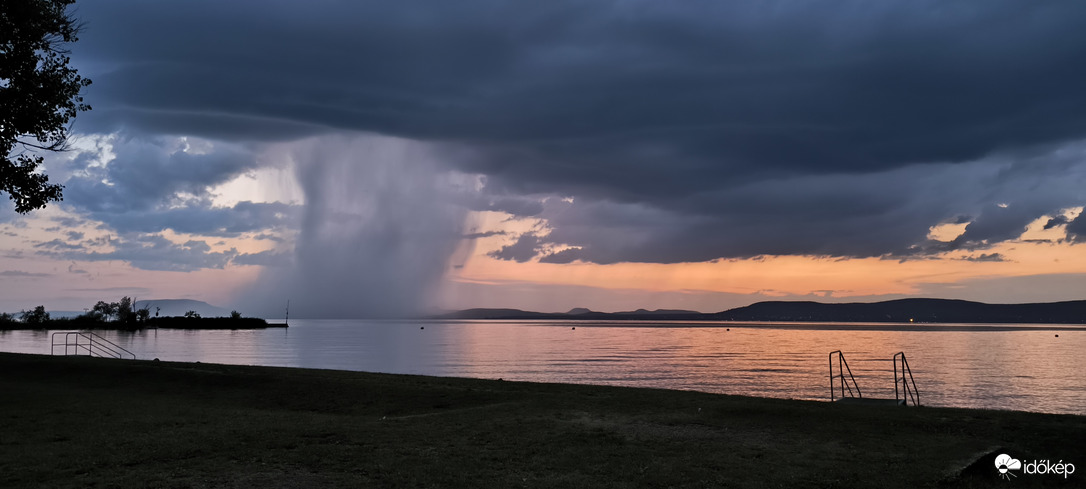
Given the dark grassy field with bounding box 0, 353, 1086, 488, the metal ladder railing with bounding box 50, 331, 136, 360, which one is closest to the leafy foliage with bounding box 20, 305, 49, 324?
the metal ladder railing with bounding box 50, 331, 136, 360

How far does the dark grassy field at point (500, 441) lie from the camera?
37.1ft

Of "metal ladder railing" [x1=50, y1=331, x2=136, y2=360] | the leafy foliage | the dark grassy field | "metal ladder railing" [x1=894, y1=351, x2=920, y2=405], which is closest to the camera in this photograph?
the dark grassy field

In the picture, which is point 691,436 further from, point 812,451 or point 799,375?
point 799,375

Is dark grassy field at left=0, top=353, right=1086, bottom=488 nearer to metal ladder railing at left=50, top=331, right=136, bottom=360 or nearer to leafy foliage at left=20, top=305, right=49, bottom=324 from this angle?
metal ladder railing at left=50, top=331, right=136, bottom=360

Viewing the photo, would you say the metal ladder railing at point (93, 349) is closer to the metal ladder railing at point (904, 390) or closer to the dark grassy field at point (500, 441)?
the dark grassy field at point (500, 441)

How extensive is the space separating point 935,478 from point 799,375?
154 feet

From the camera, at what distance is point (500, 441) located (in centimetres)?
1461

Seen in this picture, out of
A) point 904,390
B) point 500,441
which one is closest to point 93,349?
point 500,441

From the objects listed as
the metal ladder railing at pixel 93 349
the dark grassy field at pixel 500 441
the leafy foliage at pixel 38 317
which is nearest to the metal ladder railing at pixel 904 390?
the dark grassy field at pixel 500 441

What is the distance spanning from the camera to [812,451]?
45.4ft

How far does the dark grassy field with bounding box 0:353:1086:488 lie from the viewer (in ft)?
37.1

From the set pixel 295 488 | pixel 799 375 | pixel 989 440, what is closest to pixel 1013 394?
pixel 799 375

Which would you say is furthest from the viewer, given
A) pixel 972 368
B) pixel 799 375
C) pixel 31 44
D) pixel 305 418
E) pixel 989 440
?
pixel 972 368

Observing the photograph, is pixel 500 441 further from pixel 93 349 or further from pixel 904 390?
pixel 93 349
